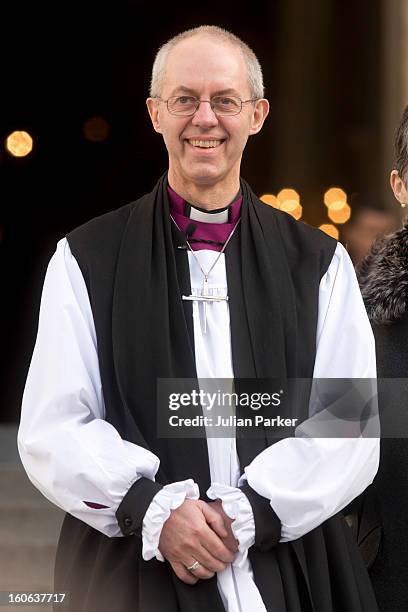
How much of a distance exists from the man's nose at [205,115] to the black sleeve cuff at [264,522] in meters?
0.91

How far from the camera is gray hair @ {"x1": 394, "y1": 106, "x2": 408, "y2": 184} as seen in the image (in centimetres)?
310

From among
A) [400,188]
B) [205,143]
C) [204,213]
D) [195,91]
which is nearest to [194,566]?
[204,213]

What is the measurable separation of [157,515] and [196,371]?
0.39m

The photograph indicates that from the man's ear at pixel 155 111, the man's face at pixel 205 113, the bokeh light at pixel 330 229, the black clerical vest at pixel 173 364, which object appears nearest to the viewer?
the black clerical vest at pixel 173 364

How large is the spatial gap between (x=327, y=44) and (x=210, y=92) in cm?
612

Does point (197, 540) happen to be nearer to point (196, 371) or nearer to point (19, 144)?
point (196, 371)

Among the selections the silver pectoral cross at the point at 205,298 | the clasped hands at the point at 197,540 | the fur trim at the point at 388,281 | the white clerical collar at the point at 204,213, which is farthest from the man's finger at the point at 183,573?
the fur trim at the point at 388,281

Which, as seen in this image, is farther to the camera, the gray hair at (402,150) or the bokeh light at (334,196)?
the bokeh light at (334,196)

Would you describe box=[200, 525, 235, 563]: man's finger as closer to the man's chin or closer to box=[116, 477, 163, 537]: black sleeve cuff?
box=[116, 477, 163, 537]: black sleeve cuff

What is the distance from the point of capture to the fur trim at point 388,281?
3068 mm

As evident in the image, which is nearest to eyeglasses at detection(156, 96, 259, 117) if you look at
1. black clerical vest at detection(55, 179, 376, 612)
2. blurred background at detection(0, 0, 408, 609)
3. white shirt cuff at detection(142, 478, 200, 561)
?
black clerical vest at detection(55, 179, 376, 612)

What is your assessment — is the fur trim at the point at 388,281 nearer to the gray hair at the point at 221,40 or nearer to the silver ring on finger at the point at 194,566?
the gray hair at the point at 221,40

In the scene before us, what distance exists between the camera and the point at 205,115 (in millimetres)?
2648

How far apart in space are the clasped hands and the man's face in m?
0.85
